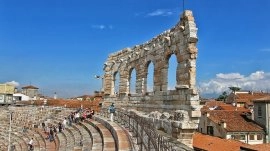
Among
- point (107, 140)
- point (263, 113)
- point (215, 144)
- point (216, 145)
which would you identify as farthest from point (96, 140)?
point (263, 113)

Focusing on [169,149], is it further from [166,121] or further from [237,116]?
[237,116]

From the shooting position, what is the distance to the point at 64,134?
67.6ft

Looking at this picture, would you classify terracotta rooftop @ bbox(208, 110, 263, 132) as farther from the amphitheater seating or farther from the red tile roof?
the amphitheater seating

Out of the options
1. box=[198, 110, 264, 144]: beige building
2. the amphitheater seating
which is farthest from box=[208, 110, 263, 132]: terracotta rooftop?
the amphitheater seating

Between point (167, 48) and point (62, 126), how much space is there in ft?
34.3

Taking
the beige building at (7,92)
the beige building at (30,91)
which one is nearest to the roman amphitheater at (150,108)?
the beige building at (7,92)

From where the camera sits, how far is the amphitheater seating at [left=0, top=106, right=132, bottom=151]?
12.9 m

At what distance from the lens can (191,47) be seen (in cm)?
1486

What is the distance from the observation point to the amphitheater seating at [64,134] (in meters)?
12.9

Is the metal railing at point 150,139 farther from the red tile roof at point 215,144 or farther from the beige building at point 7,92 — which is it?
the beige building at point 7,92

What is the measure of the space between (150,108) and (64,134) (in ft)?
18.2

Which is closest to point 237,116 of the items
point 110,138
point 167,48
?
point 167,48

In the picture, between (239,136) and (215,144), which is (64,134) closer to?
(215,144)

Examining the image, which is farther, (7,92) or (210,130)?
(7,92)
